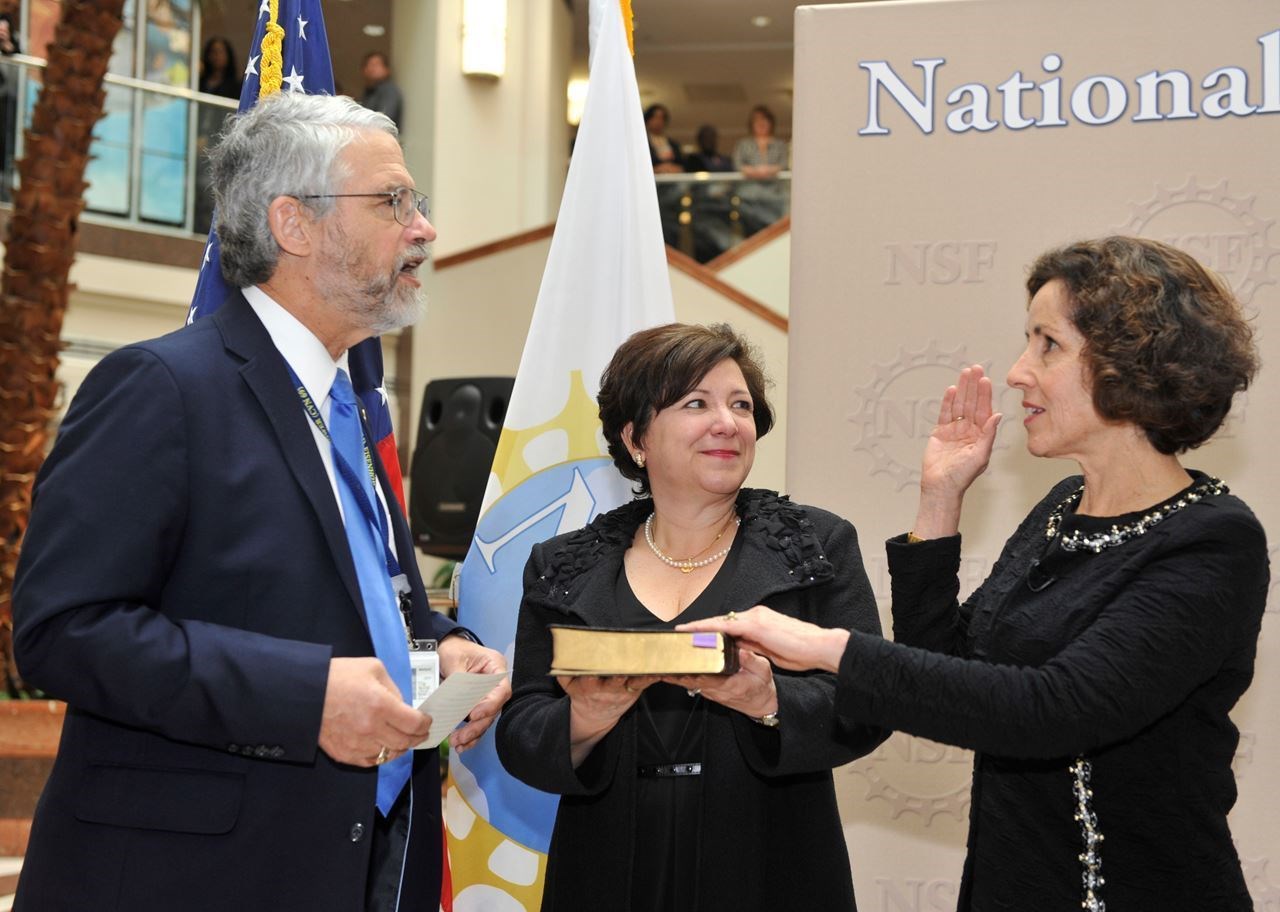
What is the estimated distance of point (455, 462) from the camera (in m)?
6.11

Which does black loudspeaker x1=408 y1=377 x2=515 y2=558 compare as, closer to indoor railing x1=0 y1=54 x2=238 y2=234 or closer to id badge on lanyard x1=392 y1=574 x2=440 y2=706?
id badge on lanyard x1=392 y1=574 x2=440 y2=706

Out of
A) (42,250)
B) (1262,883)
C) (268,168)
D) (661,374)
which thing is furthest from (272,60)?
(42,250)

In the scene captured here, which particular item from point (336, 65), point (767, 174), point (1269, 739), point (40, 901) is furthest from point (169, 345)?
point (336, 65)

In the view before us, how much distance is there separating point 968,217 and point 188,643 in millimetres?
2136

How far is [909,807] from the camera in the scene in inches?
129

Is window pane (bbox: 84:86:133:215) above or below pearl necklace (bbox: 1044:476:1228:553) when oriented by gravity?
above

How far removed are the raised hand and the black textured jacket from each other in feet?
0.94

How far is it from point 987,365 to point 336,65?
43.8 ft

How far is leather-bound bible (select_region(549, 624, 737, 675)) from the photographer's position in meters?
1.82

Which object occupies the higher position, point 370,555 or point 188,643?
point 370,555

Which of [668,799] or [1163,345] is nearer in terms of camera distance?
[1163,345]

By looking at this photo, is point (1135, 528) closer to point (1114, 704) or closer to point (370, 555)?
point (1114, 704)

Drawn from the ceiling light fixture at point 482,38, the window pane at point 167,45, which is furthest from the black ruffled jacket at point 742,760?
the ceiling light fixture at point 482,38

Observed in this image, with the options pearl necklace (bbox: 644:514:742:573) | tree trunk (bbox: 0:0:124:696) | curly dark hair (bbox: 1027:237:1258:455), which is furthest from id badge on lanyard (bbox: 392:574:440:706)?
tree trunk (bbox: 0:0:124:696)
